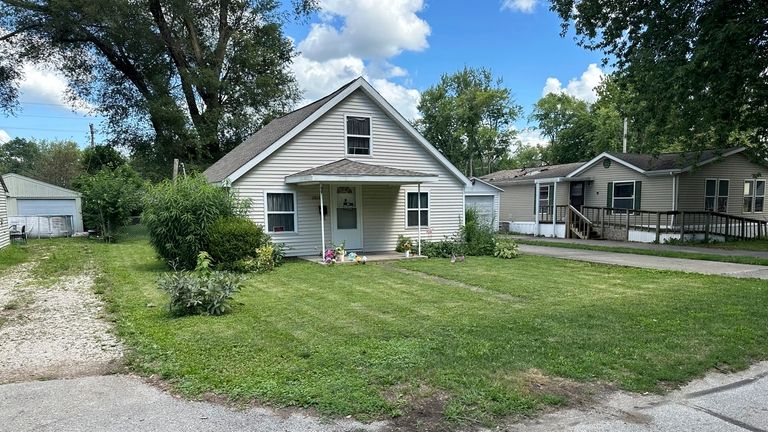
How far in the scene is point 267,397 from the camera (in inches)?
148

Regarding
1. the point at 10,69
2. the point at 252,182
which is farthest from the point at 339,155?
the point at 10,69

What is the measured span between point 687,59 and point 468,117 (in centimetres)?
3524

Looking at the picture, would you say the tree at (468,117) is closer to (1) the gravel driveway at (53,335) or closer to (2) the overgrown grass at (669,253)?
(2) the overgrown grass at (669,253)

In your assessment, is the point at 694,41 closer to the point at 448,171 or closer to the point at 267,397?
the point at 448,171

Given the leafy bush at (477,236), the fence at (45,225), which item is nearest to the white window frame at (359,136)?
the leafy bush at (477,236)

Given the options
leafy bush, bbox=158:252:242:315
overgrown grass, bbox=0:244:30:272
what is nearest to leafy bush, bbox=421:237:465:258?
leafy bush, bbox=158:252:242:315

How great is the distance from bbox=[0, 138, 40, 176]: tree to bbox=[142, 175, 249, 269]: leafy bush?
8498 centimetres

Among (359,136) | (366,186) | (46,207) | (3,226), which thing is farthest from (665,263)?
(46,207)

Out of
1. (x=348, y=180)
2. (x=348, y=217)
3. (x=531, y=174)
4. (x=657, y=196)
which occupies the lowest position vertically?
(x=348, y=217)

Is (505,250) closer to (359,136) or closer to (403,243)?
(403,243)

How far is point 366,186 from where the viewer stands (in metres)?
14.5

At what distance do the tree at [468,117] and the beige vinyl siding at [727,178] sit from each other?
89.8ft

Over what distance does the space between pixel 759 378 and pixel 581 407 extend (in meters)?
2.11

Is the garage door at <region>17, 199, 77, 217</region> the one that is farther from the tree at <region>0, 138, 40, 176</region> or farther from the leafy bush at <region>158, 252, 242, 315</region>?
the tree at <region>0, 138, 40, 176</region>
